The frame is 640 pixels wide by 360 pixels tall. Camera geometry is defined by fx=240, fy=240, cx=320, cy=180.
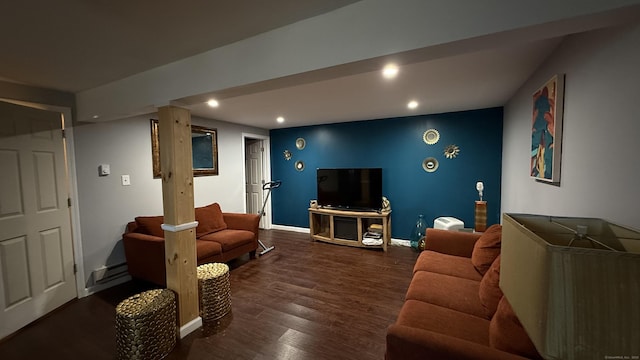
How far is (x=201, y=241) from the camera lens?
3.14 metres

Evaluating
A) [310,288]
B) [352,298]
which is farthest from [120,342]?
[352,298]

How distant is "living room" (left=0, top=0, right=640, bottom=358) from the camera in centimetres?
112

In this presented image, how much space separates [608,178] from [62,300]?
4.50m

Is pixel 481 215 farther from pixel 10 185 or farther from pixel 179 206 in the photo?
pixel 10 185

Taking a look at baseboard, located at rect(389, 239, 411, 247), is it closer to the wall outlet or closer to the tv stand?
the tv stand

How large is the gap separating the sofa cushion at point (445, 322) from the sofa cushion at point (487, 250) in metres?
0.63

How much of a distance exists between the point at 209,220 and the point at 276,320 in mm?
1969

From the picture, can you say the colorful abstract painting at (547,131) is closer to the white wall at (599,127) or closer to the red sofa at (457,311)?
the white wall at (599,127)

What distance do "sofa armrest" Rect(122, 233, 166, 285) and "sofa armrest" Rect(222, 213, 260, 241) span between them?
112cm

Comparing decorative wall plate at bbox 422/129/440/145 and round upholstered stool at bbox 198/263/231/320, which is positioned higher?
decorative wall plate at bbox 422/129/440/145

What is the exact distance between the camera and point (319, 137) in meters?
4.85

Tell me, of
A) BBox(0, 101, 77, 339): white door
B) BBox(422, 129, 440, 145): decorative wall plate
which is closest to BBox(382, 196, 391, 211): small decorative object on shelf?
BBox(422, 129, 440, 145): decorative wall plate

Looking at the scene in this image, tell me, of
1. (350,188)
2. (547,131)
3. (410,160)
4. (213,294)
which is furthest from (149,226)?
(547,131)

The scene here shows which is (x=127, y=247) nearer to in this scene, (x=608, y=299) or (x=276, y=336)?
(x=276, y=336)
